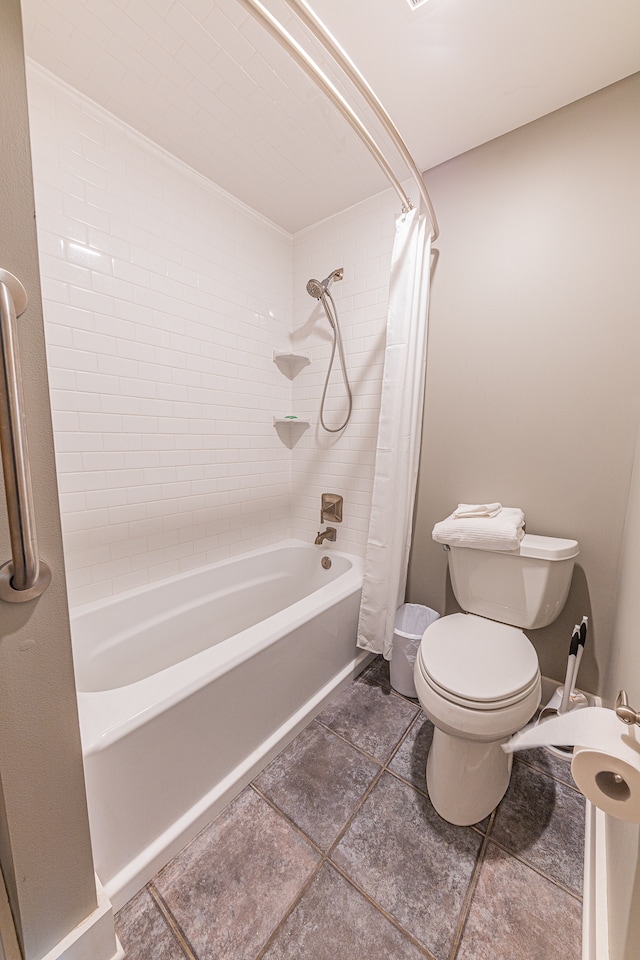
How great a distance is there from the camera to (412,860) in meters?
0.91

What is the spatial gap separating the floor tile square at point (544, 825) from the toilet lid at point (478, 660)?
44 cm

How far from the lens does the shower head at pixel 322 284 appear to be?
1.76 metres

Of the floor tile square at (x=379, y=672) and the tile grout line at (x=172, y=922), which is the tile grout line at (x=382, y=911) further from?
the floor tile square at (x=379, y=672)

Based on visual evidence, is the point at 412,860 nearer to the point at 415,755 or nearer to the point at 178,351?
the point at 415,755

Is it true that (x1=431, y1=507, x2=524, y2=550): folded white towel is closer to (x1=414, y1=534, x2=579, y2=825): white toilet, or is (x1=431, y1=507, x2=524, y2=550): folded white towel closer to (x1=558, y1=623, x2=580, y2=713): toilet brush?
(x1=414, y1=534, x2=579, y2=825): white toilet

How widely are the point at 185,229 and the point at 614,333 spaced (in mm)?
1831

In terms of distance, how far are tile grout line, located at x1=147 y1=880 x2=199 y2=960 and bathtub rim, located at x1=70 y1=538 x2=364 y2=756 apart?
0.45 metres

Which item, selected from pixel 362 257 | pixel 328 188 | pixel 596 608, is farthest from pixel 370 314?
pixel 596 608

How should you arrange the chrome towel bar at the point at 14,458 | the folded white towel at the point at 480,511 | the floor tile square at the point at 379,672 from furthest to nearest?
the floor tile square at the point at 379,672
the folded white towel at the point at 480,511
the chrome towel bar at the point at 14,458

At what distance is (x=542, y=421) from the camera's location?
4.42 ft

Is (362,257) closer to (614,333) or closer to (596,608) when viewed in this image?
(614,333)

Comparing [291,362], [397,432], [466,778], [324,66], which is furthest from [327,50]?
[466,778]

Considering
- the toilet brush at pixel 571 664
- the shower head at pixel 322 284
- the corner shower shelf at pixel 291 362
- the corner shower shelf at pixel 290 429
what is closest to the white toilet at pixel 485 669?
the toilet brush at pixel 571 664

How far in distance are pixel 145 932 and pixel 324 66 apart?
249 cm
